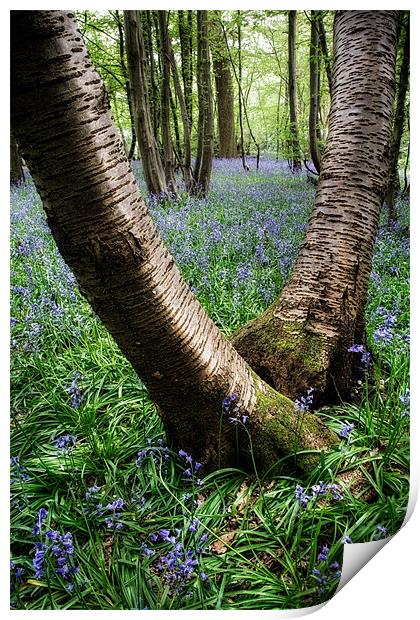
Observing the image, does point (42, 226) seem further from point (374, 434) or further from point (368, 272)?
point (374, 434)

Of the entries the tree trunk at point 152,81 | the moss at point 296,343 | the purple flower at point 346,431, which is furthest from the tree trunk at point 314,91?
the purple flower at point 346,431

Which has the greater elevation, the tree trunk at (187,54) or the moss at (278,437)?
the tree trunk at (187,54)

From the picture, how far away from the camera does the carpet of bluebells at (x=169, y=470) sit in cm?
148

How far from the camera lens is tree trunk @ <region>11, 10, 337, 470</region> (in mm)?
1124

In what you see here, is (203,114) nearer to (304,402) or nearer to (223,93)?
(223,93)

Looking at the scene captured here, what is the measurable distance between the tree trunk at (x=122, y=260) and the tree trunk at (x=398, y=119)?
1.29m

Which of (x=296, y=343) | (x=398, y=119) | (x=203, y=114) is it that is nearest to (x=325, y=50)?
(x=398, y=119)

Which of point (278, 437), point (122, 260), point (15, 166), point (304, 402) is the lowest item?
point (278, 437)

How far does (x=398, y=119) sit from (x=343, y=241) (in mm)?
732

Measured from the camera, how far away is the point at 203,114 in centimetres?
223

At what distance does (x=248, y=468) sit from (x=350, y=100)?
1.75 metres

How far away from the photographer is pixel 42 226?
6.65 ft

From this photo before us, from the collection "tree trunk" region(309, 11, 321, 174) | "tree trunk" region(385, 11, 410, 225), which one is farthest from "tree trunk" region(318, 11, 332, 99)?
"tree trunk" region(385, 11, 410, 225)

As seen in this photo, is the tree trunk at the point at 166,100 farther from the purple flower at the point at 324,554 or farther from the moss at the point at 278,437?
the purple flower at the point at 324,554
